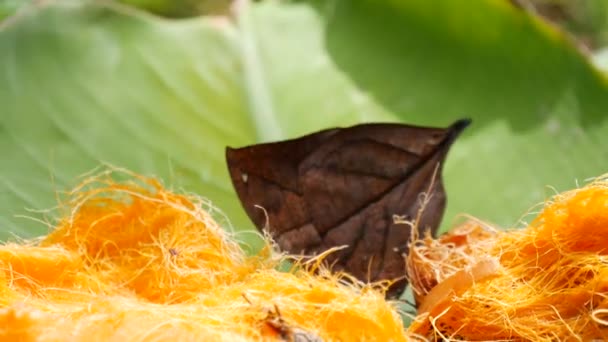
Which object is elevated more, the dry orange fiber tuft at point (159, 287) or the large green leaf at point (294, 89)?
the large green leaf at point (294, 89)

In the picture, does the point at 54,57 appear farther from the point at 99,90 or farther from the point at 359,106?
the point at 359,106

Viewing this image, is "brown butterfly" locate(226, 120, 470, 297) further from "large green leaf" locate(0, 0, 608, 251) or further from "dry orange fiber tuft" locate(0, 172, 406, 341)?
"large green leaf" locate(0, 0, 608, 251)

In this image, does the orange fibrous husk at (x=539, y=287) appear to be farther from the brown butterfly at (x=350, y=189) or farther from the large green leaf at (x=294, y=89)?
the large green leaf at (x=294, y=89)

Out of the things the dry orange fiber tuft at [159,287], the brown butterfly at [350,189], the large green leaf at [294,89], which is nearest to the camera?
the dry orange fiber tuft at [159,287]

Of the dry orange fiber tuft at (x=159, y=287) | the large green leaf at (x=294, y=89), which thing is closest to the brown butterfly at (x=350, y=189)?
the dry orange fiber tuft at (x=159, y=287)

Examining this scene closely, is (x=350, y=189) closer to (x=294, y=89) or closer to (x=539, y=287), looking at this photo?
(x=539, y=287)

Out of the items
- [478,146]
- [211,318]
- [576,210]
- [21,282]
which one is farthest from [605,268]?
[478,146]

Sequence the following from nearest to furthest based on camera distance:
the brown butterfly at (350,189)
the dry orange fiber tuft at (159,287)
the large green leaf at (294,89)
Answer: the dry orange fiber tuft at (159,287)
the brown butterfly at (350,189)
the large green leaf at (294,89)
